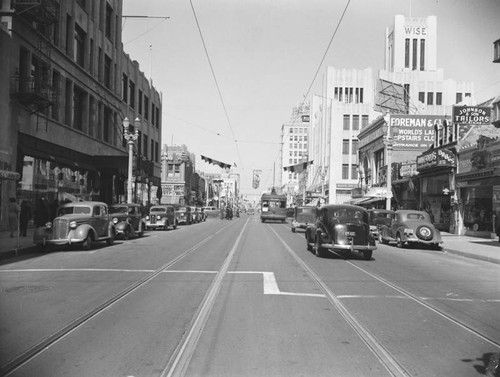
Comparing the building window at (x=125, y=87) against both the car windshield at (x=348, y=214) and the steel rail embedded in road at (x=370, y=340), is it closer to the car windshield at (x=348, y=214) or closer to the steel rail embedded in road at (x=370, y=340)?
the car windshield at (x=348, y=214)

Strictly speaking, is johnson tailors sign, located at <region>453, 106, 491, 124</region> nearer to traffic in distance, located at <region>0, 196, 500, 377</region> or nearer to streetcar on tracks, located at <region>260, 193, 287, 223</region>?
traffic in distance, located at <region>0, 196, 500, 377</region>

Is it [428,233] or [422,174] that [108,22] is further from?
[428,233]

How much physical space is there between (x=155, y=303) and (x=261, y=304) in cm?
178

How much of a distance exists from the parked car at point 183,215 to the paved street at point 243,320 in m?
31.7

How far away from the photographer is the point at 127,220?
24.0 meters

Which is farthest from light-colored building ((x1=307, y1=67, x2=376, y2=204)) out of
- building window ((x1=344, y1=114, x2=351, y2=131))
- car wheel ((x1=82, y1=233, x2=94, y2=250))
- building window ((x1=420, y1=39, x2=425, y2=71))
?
car wheel ((x1=82, y1=233, x2=94, y2=250))

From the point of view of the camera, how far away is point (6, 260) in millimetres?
14602

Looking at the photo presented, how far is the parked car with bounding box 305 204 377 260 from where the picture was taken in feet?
51.9

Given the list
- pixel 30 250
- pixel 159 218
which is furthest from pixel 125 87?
pixel 30 250

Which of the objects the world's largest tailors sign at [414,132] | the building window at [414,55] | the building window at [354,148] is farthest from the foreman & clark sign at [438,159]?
the building window at [414,55]

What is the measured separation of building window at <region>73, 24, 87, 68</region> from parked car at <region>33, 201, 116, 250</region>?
58.9 ft

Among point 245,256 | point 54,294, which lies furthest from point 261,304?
point 245,256

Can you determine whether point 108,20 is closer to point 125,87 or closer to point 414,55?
point 125,87

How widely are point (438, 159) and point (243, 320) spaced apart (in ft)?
89.5
